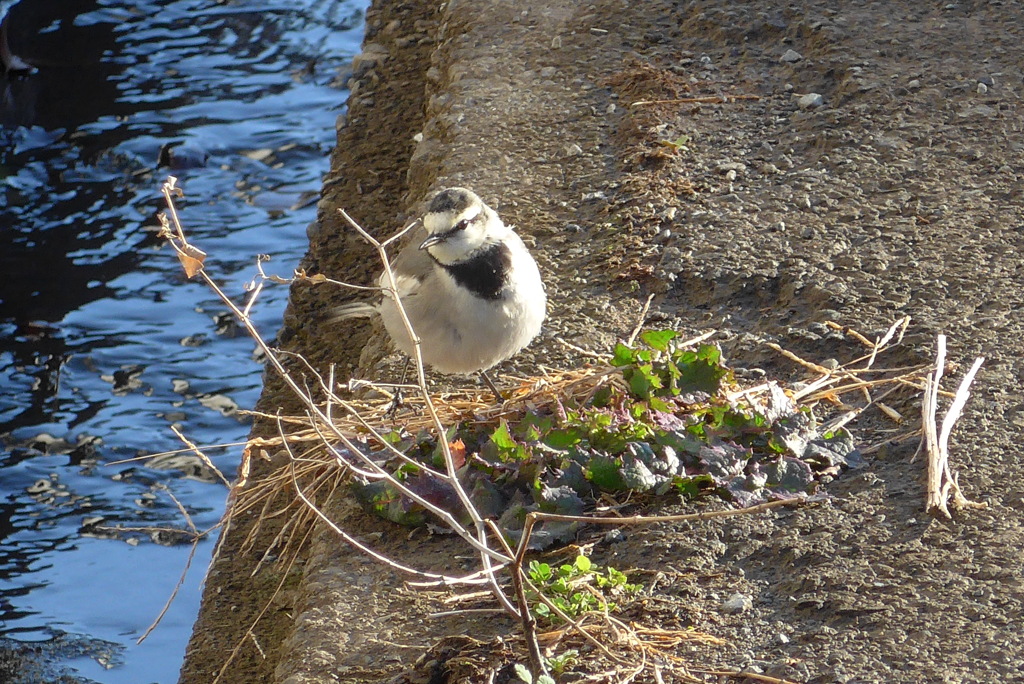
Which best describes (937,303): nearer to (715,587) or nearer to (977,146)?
(977,146)

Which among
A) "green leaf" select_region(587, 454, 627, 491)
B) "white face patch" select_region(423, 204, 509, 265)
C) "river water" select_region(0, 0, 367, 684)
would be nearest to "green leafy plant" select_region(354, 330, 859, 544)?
"green leaf" select_region(587, 454, 627, 491)

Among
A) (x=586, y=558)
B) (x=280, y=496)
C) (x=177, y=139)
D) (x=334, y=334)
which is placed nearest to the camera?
(x=586, y=558)

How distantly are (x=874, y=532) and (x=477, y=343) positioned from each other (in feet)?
4.28

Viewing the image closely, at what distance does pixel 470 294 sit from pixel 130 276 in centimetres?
419

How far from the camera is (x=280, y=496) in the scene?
15.1 feet

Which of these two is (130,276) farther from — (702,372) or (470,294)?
(702,372)

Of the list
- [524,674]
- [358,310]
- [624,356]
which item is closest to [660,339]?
[624,356]

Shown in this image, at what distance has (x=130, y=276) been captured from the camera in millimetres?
7270

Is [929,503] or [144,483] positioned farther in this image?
[144,483]

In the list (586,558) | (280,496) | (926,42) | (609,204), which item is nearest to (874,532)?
(586,558)

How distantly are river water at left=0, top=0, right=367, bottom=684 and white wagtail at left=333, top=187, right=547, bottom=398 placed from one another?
1.03 meters

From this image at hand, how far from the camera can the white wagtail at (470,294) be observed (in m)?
3.67

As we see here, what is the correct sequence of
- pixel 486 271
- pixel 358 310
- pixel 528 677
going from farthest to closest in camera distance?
pixel 358 310
pixel 486 271
pixel 528 677

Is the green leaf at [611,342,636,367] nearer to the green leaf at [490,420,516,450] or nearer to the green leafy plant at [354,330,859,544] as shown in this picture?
the green leafy plant at [354,330,859,544]
